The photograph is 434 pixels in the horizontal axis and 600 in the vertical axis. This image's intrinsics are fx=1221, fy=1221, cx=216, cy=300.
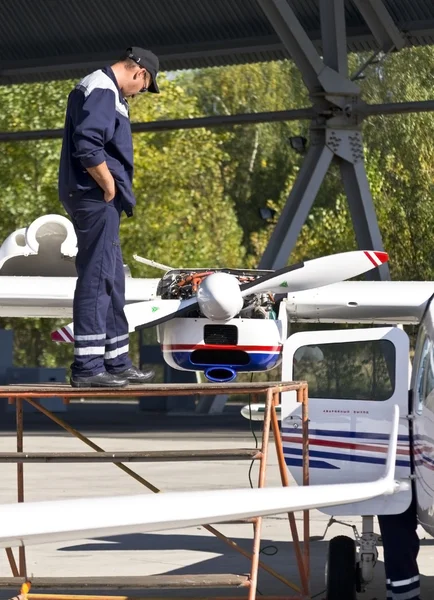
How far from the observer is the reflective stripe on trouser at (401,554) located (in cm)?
757

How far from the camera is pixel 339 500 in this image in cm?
548

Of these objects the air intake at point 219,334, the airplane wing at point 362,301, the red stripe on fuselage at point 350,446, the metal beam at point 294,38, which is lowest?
the red stripe on fuselage at point 350,446

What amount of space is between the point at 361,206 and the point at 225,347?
32.5ft

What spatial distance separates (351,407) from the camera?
837cm

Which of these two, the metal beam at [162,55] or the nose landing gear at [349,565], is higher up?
the metal beam at [162,55]

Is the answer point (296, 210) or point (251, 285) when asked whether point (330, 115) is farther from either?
point (251, 285)

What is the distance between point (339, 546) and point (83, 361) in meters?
2.29

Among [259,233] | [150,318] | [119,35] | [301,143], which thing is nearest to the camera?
[150,318]

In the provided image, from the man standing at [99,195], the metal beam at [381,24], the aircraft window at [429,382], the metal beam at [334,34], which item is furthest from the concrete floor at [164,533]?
the metal beam at [381,24]

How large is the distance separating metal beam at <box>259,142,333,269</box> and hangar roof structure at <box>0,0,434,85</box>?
8.90 ft

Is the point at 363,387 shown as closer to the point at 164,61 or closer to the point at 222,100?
the point at 164,61

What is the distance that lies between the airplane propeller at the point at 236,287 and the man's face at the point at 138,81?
2.87 m

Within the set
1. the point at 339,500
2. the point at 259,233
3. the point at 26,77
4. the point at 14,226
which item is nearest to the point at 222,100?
the point at 259,233

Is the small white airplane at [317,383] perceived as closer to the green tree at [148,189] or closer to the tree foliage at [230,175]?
the tree foliage at [230,175]
